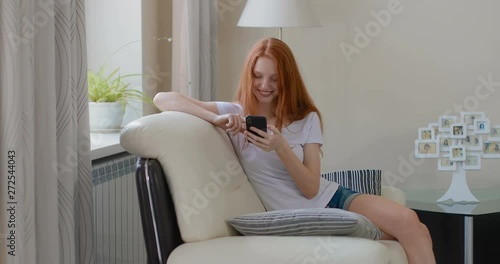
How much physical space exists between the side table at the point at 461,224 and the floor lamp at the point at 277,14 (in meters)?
0.90

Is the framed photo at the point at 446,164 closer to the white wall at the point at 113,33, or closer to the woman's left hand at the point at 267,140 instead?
the woman's left hand at the point at 267,140

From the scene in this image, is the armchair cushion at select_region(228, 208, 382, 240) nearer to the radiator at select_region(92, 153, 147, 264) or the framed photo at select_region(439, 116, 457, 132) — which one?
the radiator at select_region(92, 153, 147, 264)

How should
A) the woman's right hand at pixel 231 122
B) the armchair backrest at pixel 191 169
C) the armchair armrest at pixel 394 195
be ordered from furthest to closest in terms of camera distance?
the armchair armrest at pixel 394 195
the woman's right hand at pixel 231 122
the armchair backrest at pixel 191 169

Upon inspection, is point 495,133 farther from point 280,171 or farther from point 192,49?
point 192,49

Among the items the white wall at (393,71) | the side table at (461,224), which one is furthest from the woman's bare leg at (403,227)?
the white wall at (393,71)

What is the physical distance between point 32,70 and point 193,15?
1.71 meters

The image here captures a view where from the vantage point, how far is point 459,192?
11.8 feet

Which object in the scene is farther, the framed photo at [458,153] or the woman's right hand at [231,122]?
the framed photo at [458,153]

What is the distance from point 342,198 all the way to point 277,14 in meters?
1.13

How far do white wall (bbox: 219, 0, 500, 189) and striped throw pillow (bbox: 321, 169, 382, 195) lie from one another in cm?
110

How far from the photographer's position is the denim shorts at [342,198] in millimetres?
2928

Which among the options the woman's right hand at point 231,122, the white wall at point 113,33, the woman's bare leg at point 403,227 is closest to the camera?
the woman's bare leg at point 403,227

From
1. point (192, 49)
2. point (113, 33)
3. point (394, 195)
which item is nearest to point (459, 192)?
point (394, 195)

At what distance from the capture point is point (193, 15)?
12.8ft
